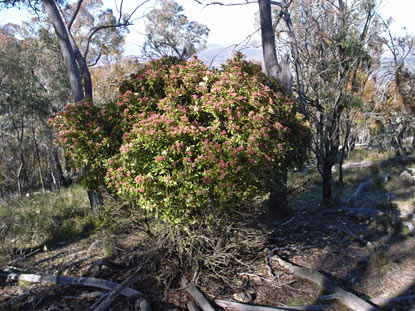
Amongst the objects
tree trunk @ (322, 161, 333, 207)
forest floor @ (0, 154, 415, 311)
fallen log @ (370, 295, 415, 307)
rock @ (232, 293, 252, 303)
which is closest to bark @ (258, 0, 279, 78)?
tree trunk @ (322, 161, 333, 207)

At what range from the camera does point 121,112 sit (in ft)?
14.1

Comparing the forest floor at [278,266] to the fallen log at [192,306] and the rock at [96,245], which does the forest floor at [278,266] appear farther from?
the fallen log at [192,306]

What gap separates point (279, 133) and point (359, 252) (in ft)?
7.92

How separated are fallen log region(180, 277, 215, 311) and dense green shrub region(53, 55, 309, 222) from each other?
35.3 inches

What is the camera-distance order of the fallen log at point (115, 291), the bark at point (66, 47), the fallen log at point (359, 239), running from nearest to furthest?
the fallen log at point (115, 291) < the fallen log at point (359, 239) < the bark at point (66, 47)

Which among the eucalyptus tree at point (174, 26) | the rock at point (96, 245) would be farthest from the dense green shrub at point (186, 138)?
the eucalyptus tree at point (174, 26)

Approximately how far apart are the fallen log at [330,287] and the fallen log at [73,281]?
199cm

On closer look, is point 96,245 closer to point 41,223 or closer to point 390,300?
point 41,223

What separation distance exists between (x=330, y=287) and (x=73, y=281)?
3238mm

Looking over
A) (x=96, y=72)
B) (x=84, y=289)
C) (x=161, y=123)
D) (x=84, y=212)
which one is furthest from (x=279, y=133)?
(x=96, y=72)

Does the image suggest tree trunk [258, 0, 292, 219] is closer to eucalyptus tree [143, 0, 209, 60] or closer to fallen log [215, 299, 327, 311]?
fallen log [215, 299, 327, 311]

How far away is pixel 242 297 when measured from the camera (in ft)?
12.9

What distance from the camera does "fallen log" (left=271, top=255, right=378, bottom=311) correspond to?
11.5ft

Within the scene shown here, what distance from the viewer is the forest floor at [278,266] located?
3990mm
